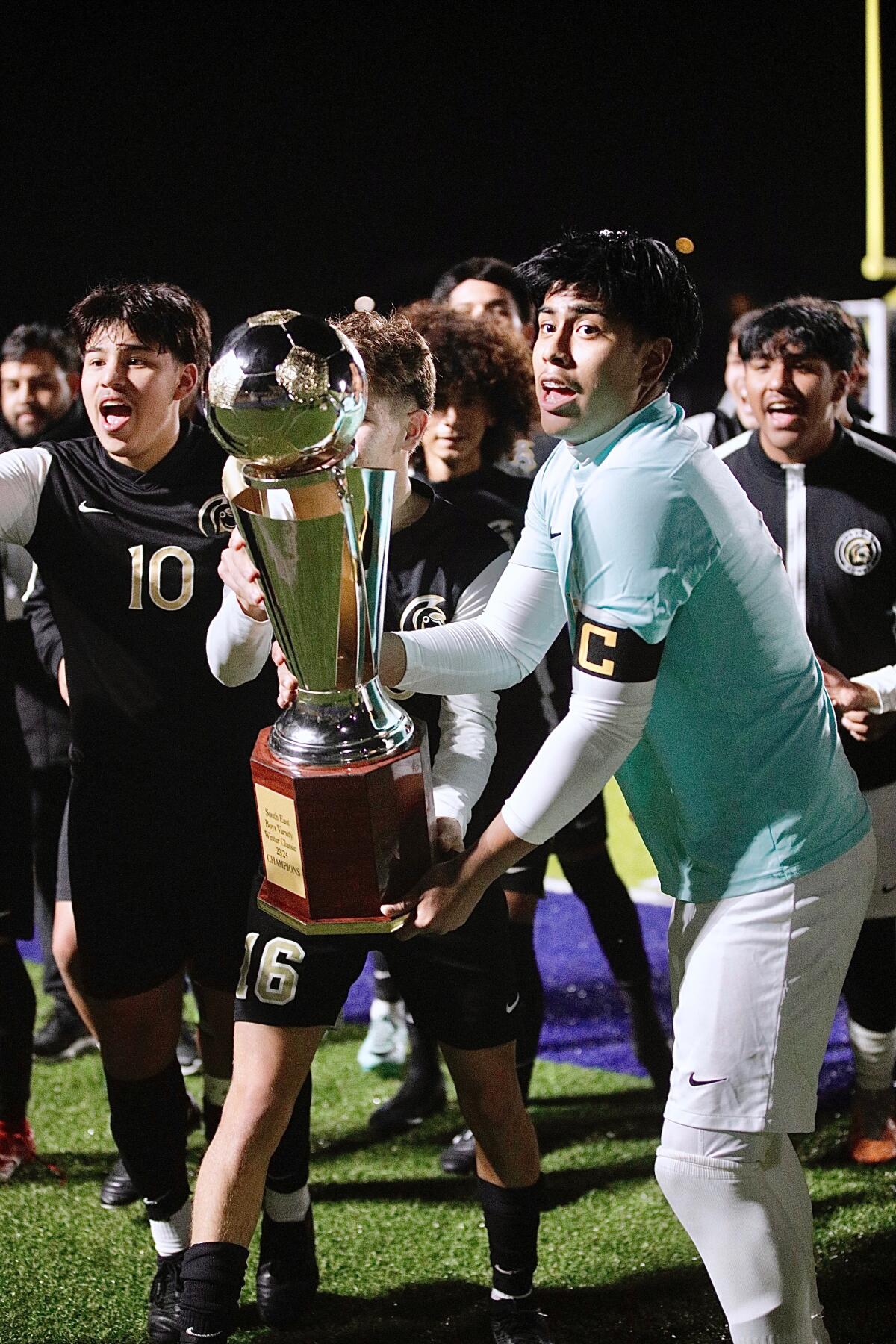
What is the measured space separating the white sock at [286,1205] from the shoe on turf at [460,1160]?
651mm

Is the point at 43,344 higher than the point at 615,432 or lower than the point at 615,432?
lower

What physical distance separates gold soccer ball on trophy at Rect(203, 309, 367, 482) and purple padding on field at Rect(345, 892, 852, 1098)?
91.5 inches

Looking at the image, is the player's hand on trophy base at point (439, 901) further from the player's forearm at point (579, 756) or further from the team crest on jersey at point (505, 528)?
the team crest on jersey at point (505, 528)

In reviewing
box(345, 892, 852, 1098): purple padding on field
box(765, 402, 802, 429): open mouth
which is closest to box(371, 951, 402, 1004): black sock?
box(345, 892, 852, 1098): purple padding on field

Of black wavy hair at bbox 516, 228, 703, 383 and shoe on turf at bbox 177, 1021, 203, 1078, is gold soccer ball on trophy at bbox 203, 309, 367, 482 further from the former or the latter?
shoe on turf at bbox 177, 1021, 203, 1078

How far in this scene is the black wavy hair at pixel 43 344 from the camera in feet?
13.4

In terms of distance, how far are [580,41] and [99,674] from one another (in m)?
6.20

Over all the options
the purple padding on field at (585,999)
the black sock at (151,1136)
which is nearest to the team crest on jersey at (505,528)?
the black sock at (151,1136)

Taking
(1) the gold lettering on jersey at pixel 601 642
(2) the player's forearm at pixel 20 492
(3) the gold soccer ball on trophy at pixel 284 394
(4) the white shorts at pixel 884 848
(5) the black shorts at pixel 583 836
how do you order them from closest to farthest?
(3) the gold soccer ball on trophy at pixel 284 394, (1) the gold lettering on jersey at pixel 601 642, (2) the player's forearm at pixel 20 492, (4) the white shorts at pixel 884 848, (5) the black shorts at pixel 583 836

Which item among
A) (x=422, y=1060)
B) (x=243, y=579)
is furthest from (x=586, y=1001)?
(x=243, y=579)

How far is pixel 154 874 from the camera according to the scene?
7.68 feet

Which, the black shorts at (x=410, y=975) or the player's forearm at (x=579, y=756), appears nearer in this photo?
the player's forearm at (x=579, y=756)

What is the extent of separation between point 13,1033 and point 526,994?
103 centimetres

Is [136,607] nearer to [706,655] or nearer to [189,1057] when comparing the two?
[706,655]
